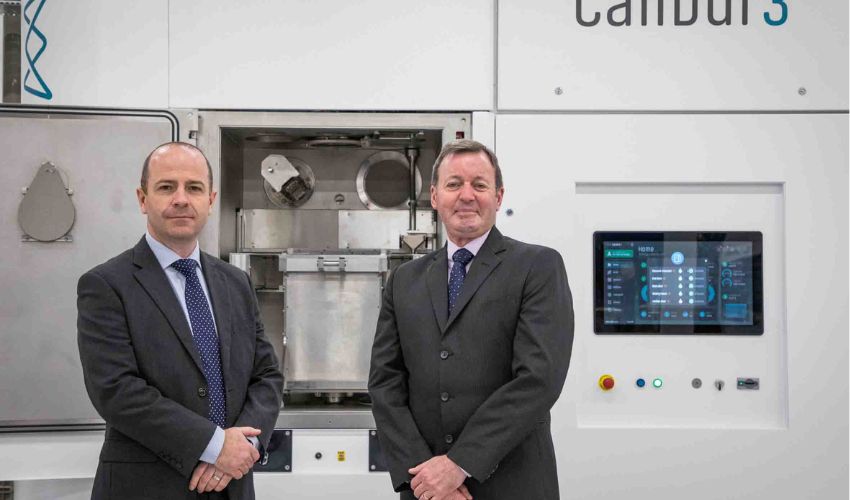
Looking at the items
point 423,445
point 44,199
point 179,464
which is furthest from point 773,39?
point 44,199

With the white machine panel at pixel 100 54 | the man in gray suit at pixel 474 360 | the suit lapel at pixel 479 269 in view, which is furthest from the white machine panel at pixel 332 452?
the white machine panel at pixel 100 54

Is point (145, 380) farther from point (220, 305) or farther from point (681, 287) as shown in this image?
point (681, 287)

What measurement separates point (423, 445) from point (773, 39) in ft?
5.89

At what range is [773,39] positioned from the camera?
230cm

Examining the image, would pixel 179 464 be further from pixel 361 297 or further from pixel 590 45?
pixel 590 45

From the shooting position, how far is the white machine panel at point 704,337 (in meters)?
2.26

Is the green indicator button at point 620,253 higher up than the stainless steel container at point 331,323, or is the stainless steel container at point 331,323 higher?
the green indicator button at point 620,253

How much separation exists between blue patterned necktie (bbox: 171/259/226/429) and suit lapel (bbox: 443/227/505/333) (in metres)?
0.52

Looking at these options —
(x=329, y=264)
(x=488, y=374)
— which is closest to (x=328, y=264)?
(x=329, y=264)

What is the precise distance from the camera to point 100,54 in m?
2.28

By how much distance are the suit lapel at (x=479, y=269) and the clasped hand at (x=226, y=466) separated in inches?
19.7

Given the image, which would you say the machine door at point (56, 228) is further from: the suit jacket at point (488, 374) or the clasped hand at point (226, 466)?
the suit jacket at point (488, 374)

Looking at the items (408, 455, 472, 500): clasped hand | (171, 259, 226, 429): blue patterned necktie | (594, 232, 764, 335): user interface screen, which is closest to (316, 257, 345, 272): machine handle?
(171, 259, 226, 429): blue patterned necktie

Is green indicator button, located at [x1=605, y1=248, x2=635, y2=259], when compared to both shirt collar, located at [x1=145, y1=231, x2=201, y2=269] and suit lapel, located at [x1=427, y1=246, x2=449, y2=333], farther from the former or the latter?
shirt collar, located at [x1=145, y1=231, x2=201, y2=269]
